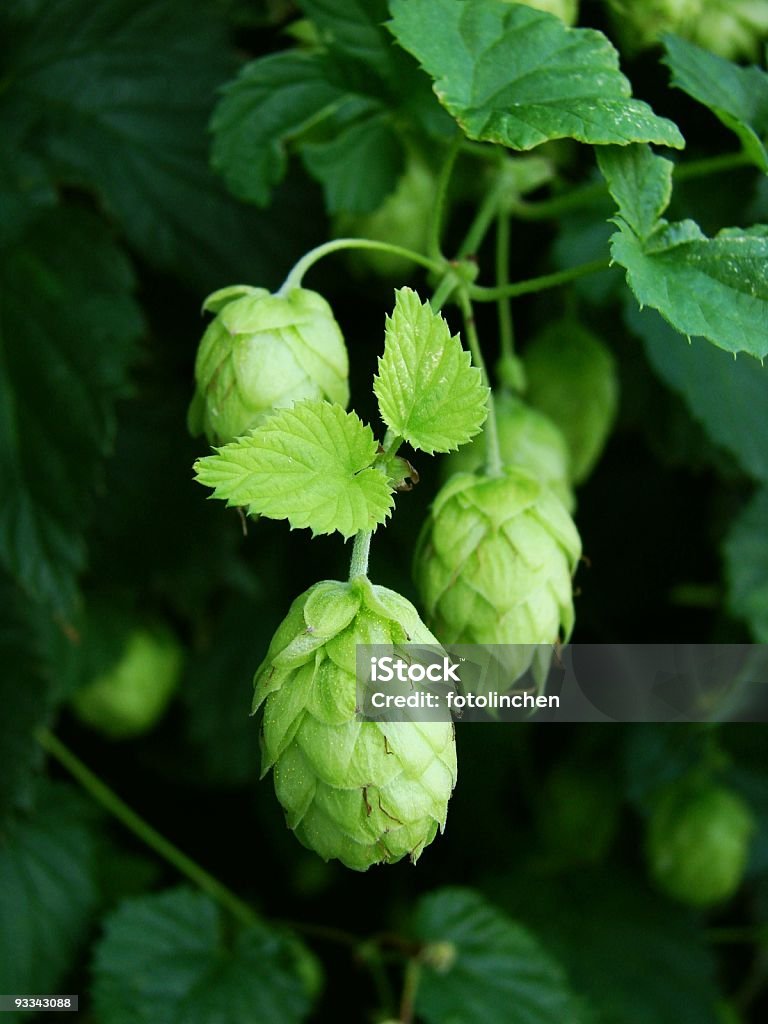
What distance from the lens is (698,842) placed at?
66.2 inches

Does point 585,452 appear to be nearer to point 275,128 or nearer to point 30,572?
point 275,128

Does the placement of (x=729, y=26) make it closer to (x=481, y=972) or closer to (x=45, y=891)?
(x=481, y=972)

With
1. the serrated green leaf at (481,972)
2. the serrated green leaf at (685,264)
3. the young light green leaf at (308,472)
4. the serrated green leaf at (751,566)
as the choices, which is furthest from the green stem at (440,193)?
the serrated green leaf at (481,972)

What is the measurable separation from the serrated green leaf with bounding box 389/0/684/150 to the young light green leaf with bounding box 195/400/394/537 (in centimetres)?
24

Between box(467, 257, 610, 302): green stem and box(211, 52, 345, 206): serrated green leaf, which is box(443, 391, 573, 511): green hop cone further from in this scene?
box(211, 52, 345, 206): serrated green leaf

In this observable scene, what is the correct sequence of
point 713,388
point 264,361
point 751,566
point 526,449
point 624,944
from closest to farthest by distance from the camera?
1. point 264,361
2. point 526,449
3. point 713,388
4. point 751,566
5. point 624,944

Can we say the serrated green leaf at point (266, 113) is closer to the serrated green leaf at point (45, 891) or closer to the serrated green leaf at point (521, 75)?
the serrated green leaf at point (521, 75)

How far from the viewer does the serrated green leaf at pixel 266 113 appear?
43.9 inches

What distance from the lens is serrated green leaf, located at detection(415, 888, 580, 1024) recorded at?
4.91 feet

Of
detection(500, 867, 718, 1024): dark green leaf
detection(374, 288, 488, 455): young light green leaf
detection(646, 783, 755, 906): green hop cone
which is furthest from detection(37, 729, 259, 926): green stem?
Result: detection(374, 288, 488, 455): young light green leaf

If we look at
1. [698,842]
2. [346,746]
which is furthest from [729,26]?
[698,842]

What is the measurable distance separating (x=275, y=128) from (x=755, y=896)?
1659 millimetres

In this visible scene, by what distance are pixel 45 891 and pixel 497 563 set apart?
3.52 feet

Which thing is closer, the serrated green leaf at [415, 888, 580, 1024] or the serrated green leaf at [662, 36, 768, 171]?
the serrated green leaf at [662, 36, 768, 171]
